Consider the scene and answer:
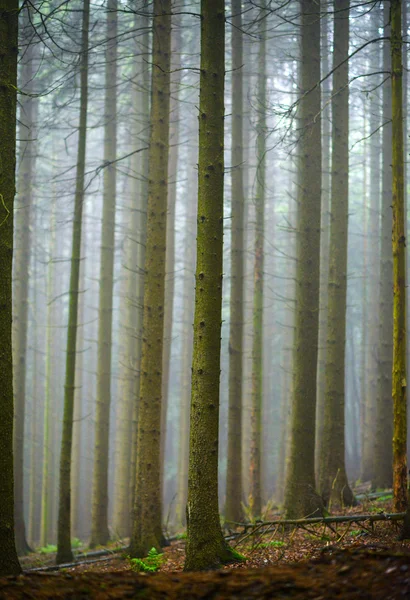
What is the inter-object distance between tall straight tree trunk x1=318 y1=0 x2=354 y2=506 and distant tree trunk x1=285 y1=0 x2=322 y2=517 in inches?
50.5

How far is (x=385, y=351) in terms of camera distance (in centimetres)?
1520

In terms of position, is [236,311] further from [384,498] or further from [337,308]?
[384,498]

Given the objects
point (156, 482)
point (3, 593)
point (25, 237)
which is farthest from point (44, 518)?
point (3, 593)

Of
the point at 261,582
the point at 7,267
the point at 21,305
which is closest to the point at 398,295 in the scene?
the point at 261,582

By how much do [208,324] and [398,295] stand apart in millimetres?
2785

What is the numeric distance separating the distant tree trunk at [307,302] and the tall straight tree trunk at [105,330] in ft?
17.4

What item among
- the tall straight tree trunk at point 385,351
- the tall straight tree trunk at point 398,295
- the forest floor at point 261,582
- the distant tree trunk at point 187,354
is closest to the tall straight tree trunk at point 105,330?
the tall straight tree trunk at point 385,351

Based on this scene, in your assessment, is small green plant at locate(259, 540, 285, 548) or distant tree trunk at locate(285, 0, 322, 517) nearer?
small green plant at locate(259, 540, 285, 548)

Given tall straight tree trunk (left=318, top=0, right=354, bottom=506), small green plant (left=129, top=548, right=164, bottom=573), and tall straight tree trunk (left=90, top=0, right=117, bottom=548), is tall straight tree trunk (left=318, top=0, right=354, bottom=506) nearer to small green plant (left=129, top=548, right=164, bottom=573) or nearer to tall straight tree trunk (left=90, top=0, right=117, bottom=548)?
small green plant (left=129, top=548, right=164, bottom=573)

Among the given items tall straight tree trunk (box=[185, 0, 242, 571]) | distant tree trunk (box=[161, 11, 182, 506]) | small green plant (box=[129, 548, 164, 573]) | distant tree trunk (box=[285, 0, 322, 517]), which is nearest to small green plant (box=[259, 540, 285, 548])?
distant tree trunk (box=[285, 0, 322, 517])

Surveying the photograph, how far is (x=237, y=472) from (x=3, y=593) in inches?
336

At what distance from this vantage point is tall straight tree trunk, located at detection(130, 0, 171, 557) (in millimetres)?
9648

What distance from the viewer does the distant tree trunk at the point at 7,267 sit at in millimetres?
6234

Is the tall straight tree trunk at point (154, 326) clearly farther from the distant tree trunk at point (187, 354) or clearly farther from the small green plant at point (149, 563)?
the distant tree trunk at point (187, 354)
